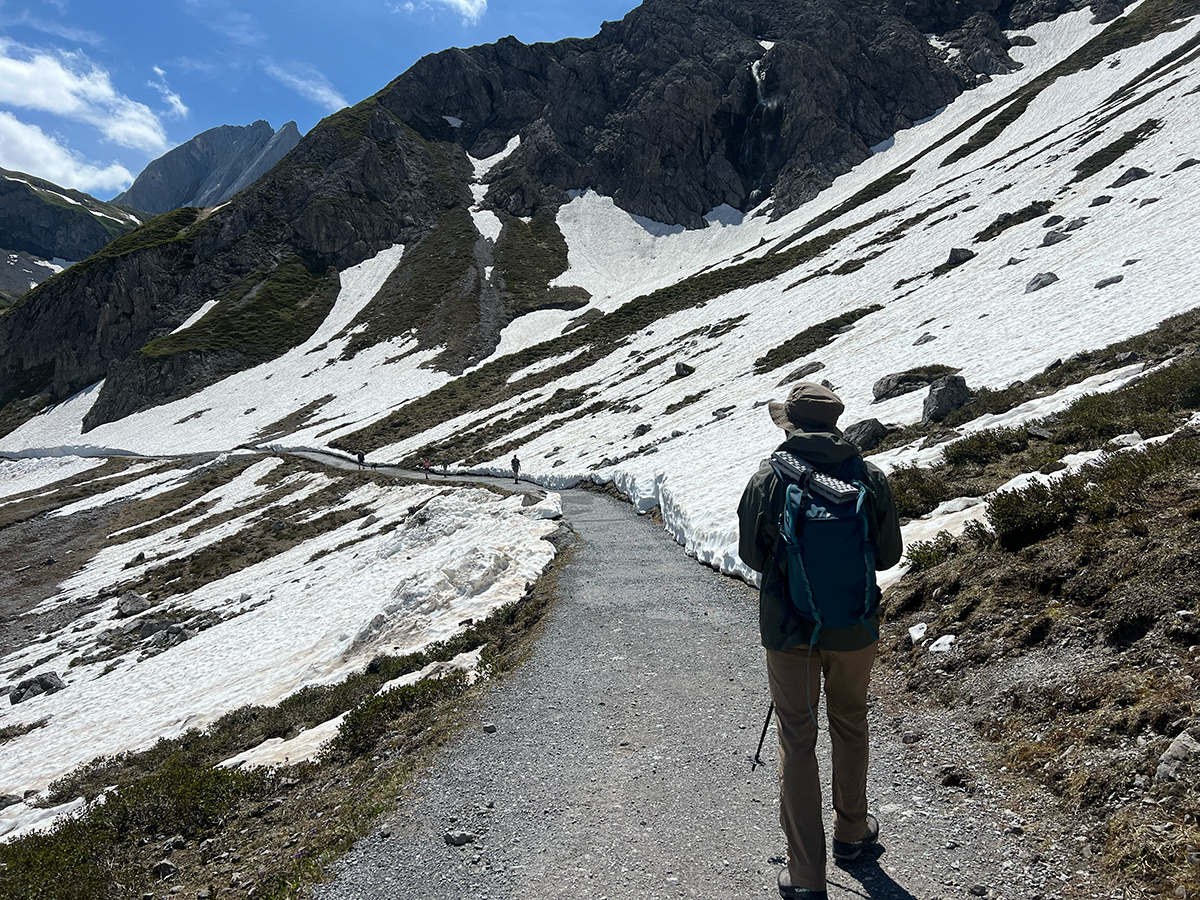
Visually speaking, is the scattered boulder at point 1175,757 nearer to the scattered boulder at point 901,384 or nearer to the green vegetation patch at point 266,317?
the scattered boulder at point 901,384

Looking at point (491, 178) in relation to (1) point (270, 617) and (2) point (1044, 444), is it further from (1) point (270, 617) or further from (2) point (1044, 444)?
(2) point (1044, 444)

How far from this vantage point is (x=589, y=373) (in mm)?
51219

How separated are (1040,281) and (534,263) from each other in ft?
285

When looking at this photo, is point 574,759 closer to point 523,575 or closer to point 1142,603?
point 1142,603

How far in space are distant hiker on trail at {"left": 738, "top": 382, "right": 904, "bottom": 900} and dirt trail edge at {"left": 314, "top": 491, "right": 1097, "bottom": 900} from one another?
47cm

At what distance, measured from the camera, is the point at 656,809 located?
5.21 metres

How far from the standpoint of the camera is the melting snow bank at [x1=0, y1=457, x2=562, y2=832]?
1312 centimetres

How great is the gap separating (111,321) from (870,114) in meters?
133

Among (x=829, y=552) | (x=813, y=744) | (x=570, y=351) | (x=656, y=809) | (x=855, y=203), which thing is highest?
(x=855, y=203)

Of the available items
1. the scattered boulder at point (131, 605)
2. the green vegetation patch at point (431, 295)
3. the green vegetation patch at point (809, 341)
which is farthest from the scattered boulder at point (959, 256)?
Answer: the green vegetation patch at point (431, 295)

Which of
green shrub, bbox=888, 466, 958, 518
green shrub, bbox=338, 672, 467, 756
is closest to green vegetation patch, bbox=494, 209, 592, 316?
green shrub, bbox=888, 466, 958, 518

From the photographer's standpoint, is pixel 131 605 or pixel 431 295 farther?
pixel 431 295

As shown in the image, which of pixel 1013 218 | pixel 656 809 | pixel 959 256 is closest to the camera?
pixel 656 809

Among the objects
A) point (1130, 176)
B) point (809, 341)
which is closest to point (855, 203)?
point (1130, 176)
